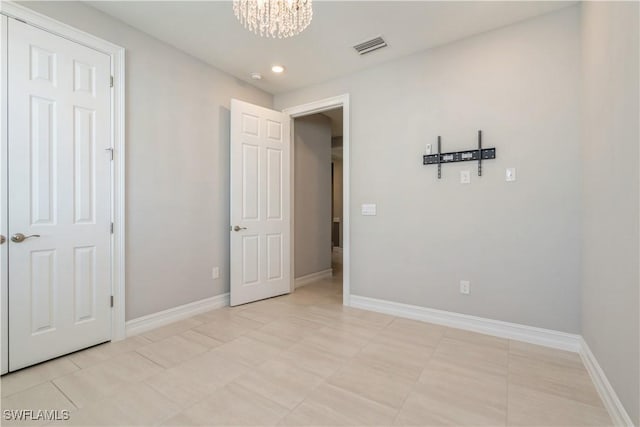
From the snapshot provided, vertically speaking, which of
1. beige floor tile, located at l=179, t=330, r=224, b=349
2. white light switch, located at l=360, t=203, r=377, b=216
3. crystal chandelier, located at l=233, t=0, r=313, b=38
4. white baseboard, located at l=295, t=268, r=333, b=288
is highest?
crystal chandelier, located at l=233, t=0, r=313, b=38

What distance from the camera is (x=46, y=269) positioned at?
2045 millimetres

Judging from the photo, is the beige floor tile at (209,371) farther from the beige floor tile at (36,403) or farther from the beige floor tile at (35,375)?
the beige floor tile at (35,375)

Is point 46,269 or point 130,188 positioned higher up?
point 130,188

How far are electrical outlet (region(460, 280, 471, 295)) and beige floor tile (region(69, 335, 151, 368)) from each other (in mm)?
2798

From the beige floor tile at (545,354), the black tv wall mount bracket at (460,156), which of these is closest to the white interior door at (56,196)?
the black tv wall mount bracket at (460,156)

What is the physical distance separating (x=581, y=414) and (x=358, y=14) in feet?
9.81

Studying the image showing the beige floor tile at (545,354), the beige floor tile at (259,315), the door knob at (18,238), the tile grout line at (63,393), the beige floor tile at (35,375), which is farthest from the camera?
the beige floor tile at (259,315)

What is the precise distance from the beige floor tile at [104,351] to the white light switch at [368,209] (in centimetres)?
237

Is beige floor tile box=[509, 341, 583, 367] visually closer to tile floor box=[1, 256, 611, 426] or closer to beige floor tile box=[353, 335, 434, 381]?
tile floor box=[1, 256, 611, 426]

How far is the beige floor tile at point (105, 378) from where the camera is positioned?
1.70 meters

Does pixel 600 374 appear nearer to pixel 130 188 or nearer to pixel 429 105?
pixel 429 105

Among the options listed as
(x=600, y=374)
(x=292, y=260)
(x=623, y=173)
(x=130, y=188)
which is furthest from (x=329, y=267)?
(x=623, y=173)

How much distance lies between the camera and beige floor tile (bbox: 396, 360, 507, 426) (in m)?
1.49

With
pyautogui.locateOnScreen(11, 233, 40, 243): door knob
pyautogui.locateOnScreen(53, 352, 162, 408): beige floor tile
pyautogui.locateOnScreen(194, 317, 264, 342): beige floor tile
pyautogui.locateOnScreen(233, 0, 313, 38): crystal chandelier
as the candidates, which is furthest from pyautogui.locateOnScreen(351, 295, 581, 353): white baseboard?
pyautogui.locateOnScreen(11, 233, 40, 243): door knob
